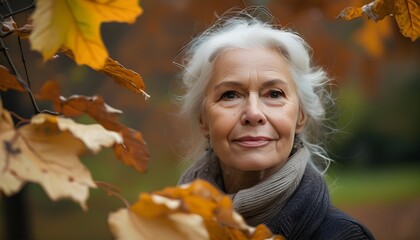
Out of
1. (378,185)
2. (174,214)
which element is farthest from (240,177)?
(378,185)

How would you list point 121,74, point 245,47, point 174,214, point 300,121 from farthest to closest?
point 300,121, point 245,47, point 121,74, point 174,214

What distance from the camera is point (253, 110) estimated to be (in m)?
1.47

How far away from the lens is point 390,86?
9.37 m

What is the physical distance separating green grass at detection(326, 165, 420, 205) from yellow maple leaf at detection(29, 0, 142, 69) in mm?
6855

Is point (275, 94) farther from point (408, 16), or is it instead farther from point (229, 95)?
point (408, 16)

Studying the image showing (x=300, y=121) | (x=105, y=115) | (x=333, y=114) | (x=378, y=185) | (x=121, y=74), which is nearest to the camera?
(x=105, y=115)

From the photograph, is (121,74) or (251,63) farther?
(251,63)

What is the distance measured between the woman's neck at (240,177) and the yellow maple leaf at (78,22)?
75 centimetres

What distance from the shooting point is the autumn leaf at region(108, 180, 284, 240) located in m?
0.83

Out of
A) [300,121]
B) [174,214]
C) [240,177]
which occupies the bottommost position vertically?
[240,177]

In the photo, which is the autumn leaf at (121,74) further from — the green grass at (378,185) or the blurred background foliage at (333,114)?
the green grass at (378,185)

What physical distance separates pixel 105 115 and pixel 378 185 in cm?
825

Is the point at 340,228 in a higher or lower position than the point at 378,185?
higher

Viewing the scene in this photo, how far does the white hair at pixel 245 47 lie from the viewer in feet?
5.32
